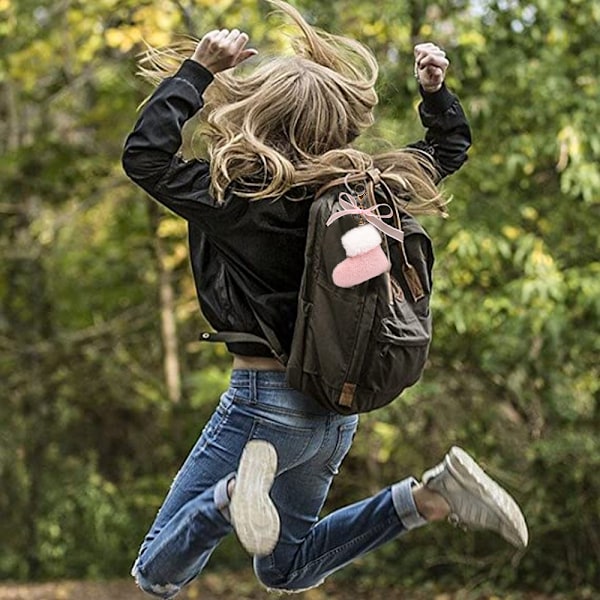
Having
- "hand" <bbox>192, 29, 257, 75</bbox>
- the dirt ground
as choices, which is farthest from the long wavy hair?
the dirt ground

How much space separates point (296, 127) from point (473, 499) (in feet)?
3.54

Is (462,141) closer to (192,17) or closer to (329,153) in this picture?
(329,153)

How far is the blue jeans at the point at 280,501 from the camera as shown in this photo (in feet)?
10.9

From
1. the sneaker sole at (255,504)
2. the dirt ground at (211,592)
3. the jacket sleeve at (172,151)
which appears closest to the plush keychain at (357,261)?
the jacket sleeve at (172,151)

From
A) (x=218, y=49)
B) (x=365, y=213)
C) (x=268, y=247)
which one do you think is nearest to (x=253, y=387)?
(x=268, y=247)

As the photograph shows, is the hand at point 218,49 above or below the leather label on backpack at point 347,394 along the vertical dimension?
above

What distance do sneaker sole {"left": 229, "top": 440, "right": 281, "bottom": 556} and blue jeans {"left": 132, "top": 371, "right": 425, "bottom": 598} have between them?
10 cm

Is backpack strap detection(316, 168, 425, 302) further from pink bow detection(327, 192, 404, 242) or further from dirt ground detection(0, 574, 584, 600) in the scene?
dirt ground detection(0, 574, 584, 600)

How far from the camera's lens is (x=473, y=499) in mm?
3447

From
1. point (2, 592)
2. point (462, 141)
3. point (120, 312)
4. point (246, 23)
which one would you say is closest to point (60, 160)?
point (120, 312)

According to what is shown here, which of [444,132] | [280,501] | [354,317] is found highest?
[444,132]

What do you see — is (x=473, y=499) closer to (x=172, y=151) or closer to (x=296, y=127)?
(x=296, y=127)

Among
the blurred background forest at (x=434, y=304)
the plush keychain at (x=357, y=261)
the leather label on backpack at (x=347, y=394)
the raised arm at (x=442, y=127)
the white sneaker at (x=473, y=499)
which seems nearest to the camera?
the plush keychain at (x=357, y=261)

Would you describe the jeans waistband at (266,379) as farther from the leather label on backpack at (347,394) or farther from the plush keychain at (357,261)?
the plush keychain at (357,261)
